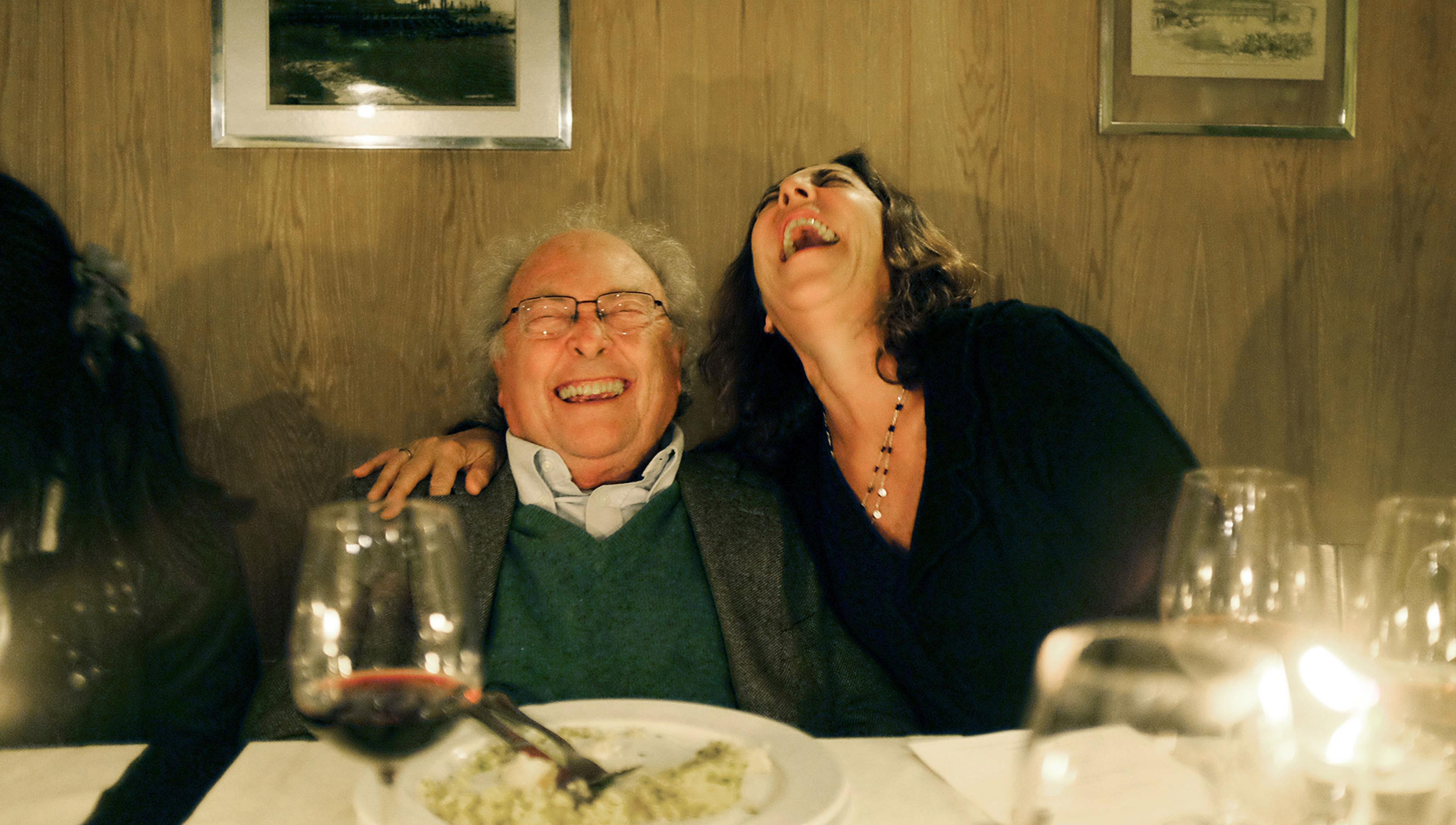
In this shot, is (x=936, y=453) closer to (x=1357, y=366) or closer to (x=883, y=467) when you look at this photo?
(x=883, y=467)

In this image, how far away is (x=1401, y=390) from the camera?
237cm

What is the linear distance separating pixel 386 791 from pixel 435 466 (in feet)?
3.40

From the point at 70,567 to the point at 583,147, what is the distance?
1316 mm

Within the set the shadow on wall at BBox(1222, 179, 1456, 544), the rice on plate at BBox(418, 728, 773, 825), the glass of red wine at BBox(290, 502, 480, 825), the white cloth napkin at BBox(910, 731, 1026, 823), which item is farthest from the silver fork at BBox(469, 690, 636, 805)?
the shadow on wall at BBox(1222, 179, 1456, 544)

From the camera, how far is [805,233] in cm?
174

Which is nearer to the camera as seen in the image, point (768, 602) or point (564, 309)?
point (768, 602)

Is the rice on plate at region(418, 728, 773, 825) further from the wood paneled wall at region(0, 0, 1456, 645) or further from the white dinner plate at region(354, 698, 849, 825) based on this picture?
the wood paneled wall at region(0, 0, 1456, 645)

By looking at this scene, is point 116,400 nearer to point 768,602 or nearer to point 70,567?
point 70,567

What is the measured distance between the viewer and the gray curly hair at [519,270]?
1938 millimetres

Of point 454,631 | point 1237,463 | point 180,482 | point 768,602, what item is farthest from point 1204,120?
point 180,482

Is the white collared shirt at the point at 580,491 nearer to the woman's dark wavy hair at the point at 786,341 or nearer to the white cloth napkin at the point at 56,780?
the woman's dark wavy hair at the point at 786,341

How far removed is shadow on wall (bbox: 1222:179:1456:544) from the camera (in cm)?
235

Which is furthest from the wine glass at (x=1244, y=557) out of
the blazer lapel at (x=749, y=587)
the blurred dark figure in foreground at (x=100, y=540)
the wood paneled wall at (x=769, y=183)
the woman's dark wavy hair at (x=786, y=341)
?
the wood paneled wall at (x=769, y=183)

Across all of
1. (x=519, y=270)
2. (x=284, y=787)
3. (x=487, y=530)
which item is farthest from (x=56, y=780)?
(x=519, y=270)
